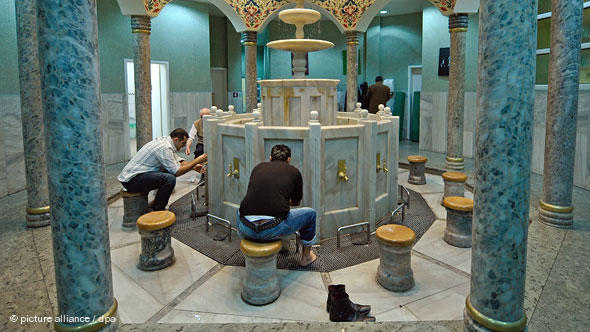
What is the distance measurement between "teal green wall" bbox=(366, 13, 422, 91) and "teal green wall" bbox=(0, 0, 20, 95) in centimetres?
1003

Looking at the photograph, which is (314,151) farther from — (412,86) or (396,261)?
(412,86)

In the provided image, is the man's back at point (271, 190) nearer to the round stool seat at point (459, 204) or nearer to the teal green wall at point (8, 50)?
the round stool seat at point (459, 204)

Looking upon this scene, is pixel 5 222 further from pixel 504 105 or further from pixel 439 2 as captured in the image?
pixel 439 2

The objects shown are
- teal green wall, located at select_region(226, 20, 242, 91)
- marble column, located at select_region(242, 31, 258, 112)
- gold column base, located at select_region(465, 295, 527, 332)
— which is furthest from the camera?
teal green wall, located at select_region(226, 20, 242, 91)

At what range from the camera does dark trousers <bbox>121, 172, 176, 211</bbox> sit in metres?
5.28

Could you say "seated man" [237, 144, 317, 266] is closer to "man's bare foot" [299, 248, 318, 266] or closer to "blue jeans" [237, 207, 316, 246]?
"blue jeans" [237, 207, 316, 246]

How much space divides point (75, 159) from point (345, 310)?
2060 mm

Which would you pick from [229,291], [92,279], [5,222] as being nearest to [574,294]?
[229,291]

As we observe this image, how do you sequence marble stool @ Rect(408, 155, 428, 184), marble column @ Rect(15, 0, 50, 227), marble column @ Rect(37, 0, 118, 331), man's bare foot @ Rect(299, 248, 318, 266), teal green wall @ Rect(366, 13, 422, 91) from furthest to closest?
teal green wall @ Rect(366, 13, 422, 91)
marble stool @ Rect(408, 155, 428, 184)
marble column @ Rect(15, 0, 50, 227)
man's bare foot @ Rect(299, 248, 318, 266)
marble column @ Rect(37, 0, 118, 331)

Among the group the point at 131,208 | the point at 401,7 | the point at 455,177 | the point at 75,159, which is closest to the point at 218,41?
the point at 401,7

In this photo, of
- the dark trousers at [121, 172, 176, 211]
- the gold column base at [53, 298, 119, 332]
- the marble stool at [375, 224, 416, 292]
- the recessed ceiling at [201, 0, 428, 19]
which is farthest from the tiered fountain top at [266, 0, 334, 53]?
the recessed ceiling at [201, 0, 428, 19]

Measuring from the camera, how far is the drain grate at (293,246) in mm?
4316

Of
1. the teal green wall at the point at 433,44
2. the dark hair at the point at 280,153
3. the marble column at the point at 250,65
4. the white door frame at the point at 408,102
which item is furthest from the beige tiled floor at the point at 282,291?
the white door frame at the point at 408,102

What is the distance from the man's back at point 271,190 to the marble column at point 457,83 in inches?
208
